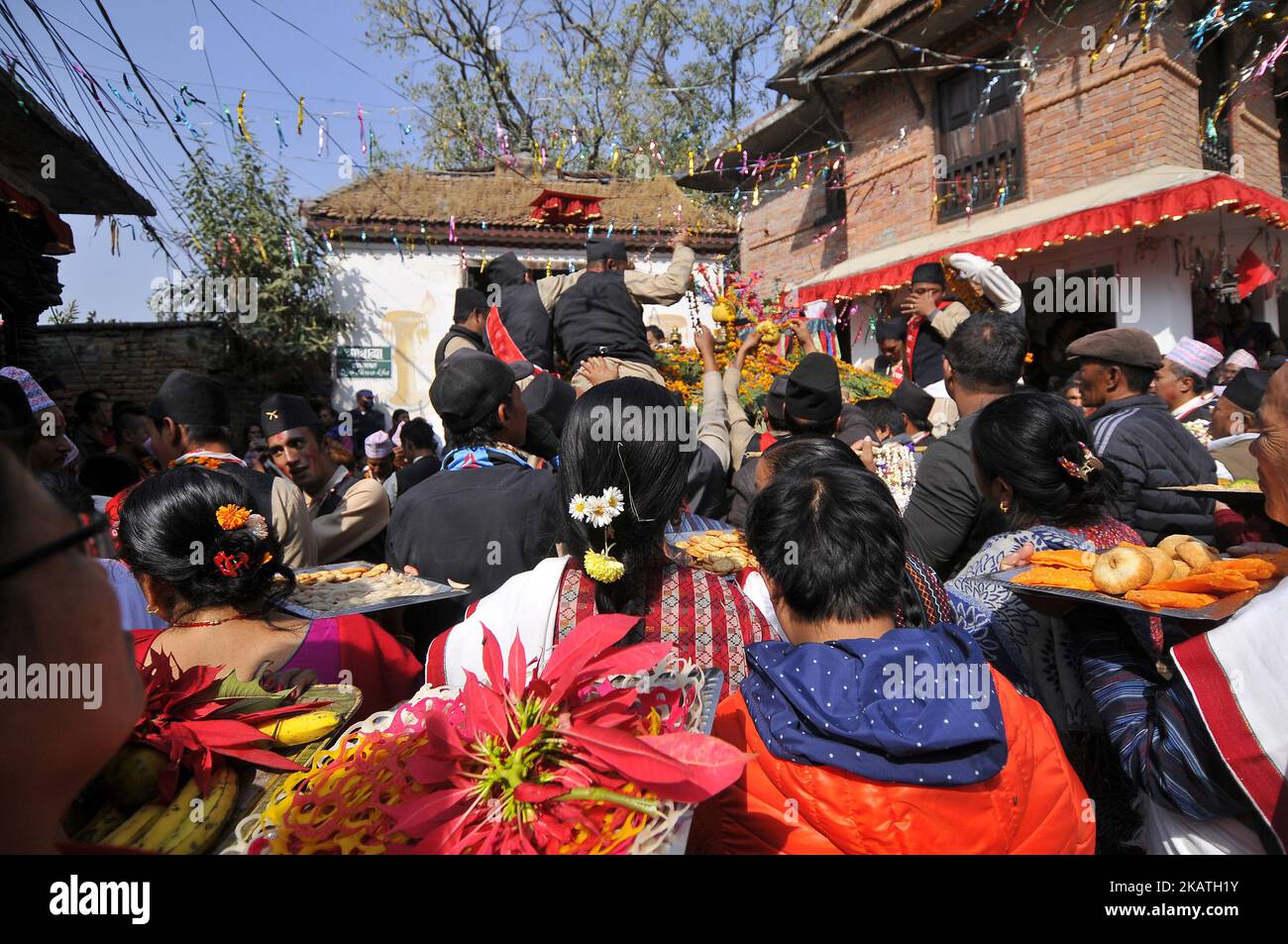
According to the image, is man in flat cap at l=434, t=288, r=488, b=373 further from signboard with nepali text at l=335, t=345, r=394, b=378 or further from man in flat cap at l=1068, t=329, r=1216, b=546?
signboard with nepali text at l=335, t=345, r=394, b=378

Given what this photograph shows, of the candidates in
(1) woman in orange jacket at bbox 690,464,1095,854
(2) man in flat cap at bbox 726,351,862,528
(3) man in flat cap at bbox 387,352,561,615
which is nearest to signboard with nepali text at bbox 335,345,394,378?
(3) man in flat cap at bbox 387,352,561,615

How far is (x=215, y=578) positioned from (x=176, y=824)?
0.95 metres

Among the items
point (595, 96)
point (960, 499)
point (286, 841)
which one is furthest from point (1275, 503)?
point (595, 96)

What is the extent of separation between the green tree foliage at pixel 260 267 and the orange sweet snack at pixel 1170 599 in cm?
1171

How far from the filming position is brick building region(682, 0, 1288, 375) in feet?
26.6

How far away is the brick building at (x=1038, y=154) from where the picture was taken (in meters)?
8.10

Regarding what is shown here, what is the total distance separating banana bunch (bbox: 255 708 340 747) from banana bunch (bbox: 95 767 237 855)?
13 centimetres

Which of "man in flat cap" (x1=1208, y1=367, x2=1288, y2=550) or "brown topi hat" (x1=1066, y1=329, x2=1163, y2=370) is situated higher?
"brown topi hat" (x1=1066, y1=329, x2=1163, y2=370)

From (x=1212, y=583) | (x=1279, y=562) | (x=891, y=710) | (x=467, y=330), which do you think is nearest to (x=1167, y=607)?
(x=1212, y=583)

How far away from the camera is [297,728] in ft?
4.25

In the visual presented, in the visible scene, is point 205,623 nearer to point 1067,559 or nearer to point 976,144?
point 1067,559

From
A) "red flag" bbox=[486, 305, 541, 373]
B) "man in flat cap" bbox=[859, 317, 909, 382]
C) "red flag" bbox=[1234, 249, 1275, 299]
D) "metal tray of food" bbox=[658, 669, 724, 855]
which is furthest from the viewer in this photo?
"red flag" bbox=[1234, 249, 1275, 299]
